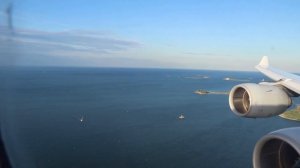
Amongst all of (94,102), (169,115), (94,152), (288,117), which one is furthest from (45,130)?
(288,117)

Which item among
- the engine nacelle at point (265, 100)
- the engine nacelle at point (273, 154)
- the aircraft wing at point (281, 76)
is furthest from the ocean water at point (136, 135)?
the engine nacelle at point (273, 154)

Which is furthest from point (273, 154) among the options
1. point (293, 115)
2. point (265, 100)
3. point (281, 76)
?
point (293, 115)

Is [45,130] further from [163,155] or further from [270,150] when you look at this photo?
[270,150]

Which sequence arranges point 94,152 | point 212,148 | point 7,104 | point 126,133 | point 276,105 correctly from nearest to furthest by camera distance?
point 7,104, point 276,105, point 94,152, point 212,148, point 126,133

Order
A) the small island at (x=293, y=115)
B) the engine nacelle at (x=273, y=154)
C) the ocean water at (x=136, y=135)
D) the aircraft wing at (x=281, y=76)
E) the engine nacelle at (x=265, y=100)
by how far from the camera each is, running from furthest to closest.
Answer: the small island at (x=293, y=115) → the ocean water at (x=136, y=135) → the aircraft wing at (x=281, y=76) → the engine nacelle at (x=265, y=100) → the engine nacelle at (x=273, y=154)

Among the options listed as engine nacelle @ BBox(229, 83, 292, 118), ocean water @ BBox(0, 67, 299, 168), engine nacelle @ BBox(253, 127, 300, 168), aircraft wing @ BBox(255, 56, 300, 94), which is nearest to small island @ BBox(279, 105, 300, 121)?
ocean water @ BBox(0, 67, 299, 168)

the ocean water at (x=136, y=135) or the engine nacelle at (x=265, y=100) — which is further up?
the engine nacelle at (x=265, y=100)

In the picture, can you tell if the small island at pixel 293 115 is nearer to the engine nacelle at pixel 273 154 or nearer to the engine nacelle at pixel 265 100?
the engine nacelle at pixel 265 100

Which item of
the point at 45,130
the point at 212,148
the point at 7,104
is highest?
the point at 7,104
